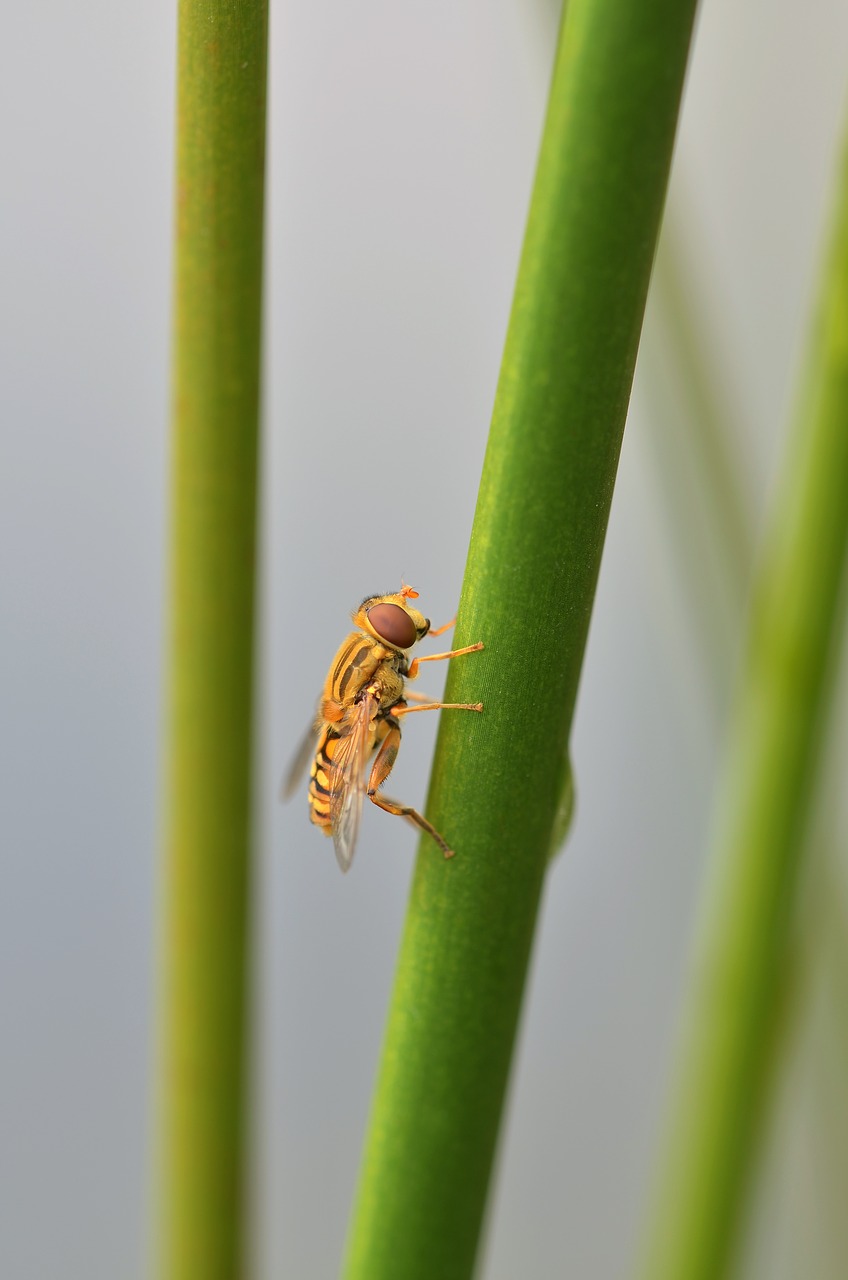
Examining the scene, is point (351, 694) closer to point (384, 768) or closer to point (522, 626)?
point (384, 768)

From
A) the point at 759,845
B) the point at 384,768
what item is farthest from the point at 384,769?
the point at 759,845

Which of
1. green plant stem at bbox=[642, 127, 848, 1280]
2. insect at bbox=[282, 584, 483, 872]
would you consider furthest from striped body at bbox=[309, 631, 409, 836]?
green plant stem at bbox=[642, 127, 848, 1280]

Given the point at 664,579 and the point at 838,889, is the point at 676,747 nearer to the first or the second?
the point at 664,579

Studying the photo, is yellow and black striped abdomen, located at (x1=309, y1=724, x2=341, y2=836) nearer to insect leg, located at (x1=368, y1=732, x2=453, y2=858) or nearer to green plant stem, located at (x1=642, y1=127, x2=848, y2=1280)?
insect leg, located at (x1=368, y1=732, x2=453, y2=858)

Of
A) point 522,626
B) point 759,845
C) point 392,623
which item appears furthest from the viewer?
point 392,623

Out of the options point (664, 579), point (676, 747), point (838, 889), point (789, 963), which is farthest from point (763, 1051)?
point (676, 747)

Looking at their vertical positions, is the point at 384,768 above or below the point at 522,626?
below
